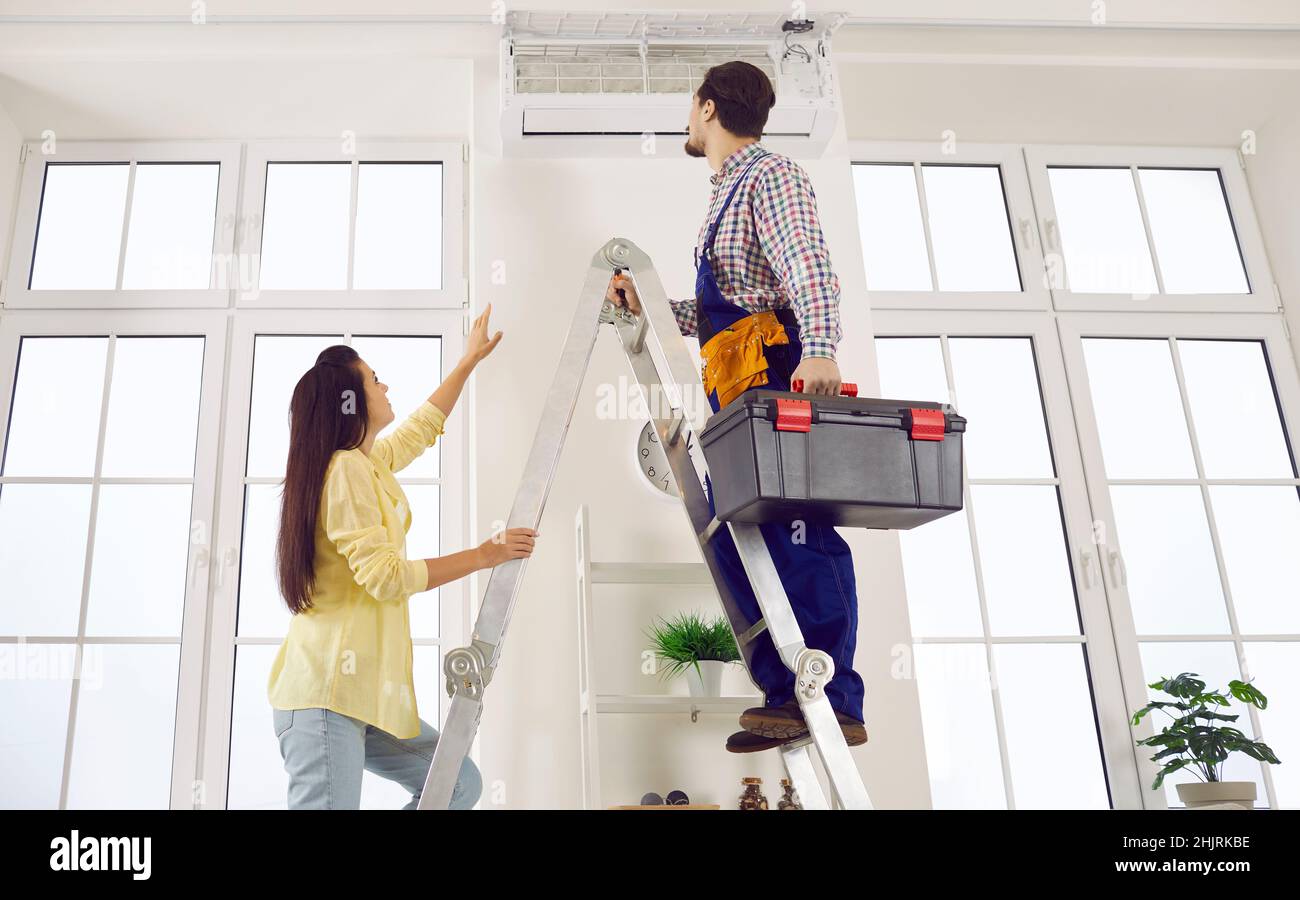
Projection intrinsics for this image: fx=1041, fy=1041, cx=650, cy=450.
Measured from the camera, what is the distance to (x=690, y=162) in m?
3.03

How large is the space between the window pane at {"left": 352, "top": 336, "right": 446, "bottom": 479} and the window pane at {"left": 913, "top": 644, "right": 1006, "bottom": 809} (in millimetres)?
1695

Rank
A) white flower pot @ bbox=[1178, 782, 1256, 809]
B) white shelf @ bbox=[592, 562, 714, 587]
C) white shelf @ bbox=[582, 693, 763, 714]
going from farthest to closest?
white flower pot @ bbox=[1178, 782, 1256, 809]
white shelf @ bbox=[592, 562, 714, 587]
white shelf @ bbox=[582, 693, 763, 714]

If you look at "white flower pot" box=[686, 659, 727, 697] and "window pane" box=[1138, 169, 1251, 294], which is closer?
"white flower pot" box=[686, 659, 727, 697]

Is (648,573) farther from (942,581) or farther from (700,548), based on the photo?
(942,581)

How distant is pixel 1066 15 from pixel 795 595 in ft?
8.10

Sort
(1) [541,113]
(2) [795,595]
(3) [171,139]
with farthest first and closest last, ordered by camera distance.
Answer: (3) [171,139] < (1) [541,113] < (2) [795,595]

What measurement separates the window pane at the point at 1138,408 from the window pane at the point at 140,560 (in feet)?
9.42

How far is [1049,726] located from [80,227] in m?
3.39

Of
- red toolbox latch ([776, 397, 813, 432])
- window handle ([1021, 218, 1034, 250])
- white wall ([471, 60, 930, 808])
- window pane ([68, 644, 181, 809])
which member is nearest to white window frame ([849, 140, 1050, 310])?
window handle ([1021, 218, 1034, 250])

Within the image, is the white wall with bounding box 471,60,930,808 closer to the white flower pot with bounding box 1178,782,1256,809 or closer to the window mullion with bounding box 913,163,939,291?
the window mullion with bounding box 913,163,939,291

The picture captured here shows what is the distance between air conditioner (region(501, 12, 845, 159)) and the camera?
9.55 ft

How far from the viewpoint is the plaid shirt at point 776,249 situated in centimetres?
178

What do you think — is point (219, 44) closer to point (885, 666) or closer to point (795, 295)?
point (795, 295)

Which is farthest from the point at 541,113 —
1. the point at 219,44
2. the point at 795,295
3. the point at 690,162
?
the point at 795,295
